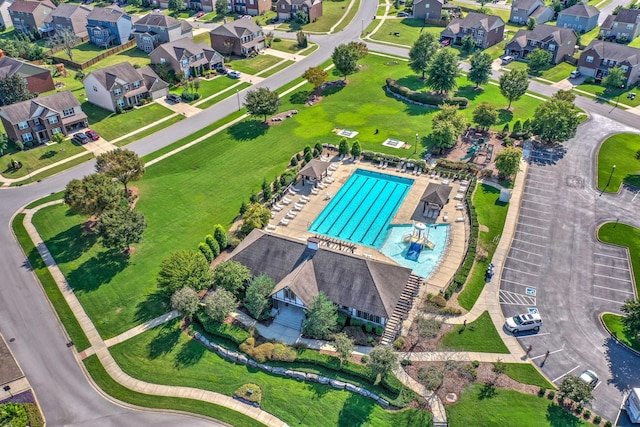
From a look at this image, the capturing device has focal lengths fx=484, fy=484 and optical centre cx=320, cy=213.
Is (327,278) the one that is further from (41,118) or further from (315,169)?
(41,118)

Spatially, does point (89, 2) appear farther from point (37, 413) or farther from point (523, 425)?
point (523, 425)

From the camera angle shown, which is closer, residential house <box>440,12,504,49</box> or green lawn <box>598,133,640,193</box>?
green lawn <box>598,133,640,193</box>

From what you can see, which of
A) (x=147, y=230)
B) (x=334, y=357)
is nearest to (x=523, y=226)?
(x=334, y=357)

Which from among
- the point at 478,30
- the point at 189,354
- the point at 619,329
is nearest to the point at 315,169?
the point at 189,354

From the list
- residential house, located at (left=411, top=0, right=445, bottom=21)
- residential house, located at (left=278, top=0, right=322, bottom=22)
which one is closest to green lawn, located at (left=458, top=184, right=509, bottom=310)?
residential house, located at (left=411, top=0, right=445, bottom=21)

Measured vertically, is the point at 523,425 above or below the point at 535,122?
below

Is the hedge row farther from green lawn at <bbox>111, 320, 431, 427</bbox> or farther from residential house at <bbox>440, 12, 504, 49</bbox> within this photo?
green lawn at <bbox>111, 320, 431, 427</bbox>
